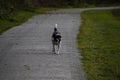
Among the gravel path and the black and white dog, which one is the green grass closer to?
the gravel path

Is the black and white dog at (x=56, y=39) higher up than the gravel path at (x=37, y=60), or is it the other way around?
the black and white dog at (x=56, y=39)

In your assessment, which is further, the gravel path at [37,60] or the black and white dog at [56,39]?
the black and white dog at [56,39]

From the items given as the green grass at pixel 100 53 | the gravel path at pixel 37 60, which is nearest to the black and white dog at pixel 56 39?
the gravel path at pixel 37 60

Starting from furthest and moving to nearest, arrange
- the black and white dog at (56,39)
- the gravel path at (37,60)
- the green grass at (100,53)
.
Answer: the black and white dog at (56,39), the green grass at (100,53), the gravel path at (37,60)

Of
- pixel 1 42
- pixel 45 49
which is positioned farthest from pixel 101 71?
pixel 1 42

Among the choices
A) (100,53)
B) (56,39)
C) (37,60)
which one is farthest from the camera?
(100,53)

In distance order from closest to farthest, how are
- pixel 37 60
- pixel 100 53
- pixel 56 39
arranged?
pixel 37 60
pixel 56 39
pixel 100 53

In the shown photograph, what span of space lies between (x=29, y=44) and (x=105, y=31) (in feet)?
28.0

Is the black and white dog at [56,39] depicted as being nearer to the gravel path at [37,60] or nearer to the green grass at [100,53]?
the gravel path at [37,60]

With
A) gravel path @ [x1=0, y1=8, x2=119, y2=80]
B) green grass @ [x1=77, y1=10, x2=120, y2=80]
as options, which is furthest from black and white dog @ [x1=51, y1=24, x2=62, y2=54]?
green grass @ [x1=77, y1=10, x2=120, y2=80]

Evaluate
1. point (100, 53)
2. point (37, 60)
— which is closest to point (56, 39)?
point (37, 60)

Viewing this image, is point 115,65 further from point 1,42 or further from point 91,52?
point 1,42

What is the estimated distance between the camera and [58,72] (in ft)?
46.2

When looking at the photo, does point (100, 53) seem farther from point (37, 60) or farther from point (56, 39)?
point (37, 60)
